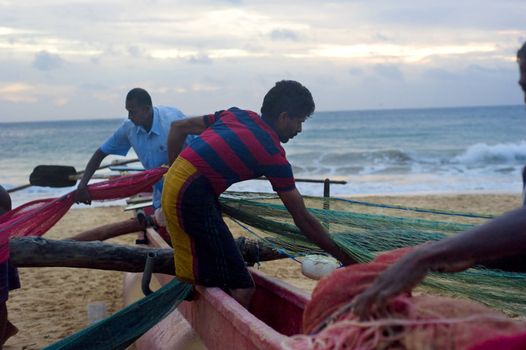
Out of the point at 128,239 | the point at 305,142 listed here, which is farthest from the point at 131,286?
the point at 305,142

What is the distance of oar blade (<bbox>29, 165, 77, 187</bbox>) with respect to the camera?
6.07 metres

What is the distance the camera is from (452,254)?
1.50 m

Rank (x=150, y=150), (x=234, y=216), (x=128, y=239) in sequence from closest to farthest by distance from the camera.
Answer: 1. (x=234, y=216)
2. (x=150, y=150)
3. (x=128, y=239)

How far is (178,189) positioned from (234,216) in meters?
0.92

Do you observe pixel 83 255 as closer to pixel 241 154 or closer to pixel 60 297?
pixel 241 154

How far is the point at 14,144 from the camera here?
1645 inches

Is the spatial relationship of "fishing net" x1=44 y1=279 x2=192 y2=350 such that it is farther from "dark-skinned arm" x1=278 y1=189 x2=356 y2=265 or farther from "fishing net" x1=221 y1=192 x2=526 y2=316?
"dark-skinned arm" x1=278 y1=189 x2=356 y2=265

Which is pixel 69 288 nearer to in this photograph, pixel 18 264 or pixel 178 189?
pixel 18 264

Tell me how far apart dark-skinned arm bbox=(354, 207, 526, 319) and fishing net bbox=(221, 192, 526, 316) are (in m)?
1.53

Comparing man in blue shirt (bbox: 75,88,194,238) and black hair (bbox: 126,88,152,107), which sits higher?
black hair (bbox: 126,88,152,107)

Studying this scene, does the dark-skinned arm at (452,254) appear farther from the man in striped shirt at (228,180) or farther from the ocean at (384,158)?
the ocean at (384,158)

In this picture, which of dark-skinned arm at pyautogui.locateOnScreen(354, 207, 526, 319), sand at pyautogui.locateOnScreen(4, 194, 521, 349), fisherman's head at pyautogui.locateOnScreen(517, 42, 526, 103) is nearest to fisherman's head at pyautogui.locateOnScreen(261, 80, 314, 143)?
fisherman's head at pyautogui.locateOnScreen(517, 42, 526, 103)

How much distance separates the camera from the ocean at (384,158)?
1819 centimetres

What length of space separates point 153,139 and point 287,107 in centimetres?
248
